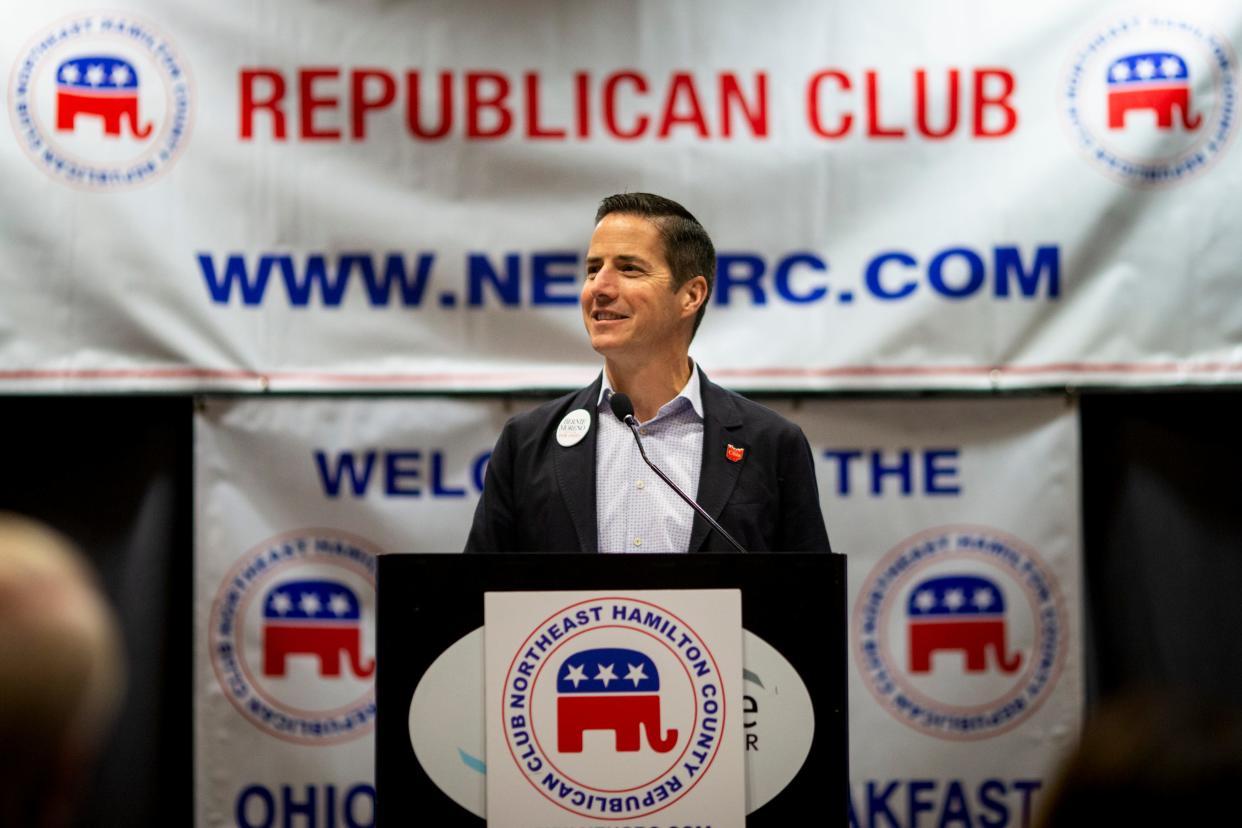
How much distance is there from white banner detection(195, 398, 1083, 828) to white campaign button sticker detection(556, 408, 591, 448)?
3.92ft

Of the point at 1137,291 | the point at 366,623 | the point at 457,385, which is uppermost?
the point at 1137,291

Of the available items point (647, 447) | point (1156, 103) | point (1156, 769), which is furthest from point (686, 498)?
point (1156, 103)

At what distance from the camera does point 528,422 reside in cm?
270

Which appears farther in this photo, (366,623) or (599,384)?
(366,623)

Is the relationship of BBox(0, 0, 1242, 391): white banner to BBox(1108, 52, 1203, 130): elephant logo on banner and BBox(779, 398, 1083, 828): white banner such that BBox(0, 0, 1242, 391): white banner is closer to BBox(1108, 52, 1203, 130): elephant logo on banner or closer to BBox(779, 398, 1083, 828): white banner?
BBox(1108, 52, 1203, 130): elephant logo on banner

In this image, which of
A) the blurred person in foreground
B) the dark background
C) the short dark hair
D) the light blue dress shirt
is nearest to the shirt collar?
the light blue dress shirt

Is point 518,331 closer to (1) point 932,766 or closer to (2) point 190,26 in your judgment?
(2) point 190,26

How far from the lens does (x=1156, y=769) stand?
2.64 ft

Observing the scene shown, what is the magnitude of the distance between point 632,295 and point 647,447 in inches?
12.1

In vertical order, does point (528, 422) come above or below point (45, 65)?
below

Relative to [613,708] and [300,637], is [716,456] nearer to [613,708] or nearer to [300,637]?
[613,708]

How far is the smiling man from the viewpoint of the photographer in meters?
2.52

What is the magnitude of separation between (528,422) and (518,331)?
3.76 ft

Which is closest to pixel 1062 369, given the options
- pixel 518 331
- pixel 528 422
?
pixel 518 331
